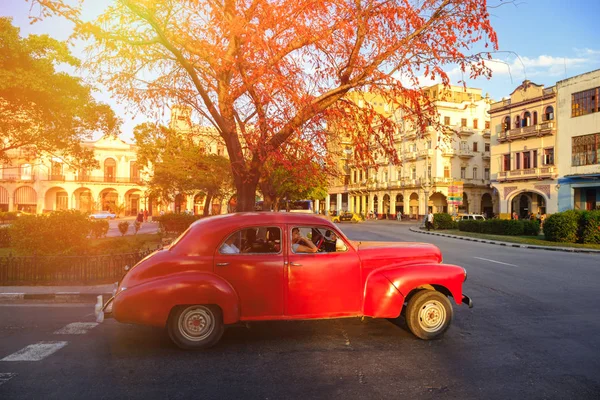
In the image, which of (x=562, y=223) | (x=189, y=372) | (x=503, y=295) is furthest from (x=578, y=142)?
(x=189, y=372)

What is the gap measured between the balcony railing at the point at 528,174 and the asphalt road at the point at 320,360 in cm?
3911

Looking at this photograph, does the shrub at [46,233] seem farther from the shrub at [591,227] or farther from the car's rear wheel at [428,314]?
the shrub at [591,227]

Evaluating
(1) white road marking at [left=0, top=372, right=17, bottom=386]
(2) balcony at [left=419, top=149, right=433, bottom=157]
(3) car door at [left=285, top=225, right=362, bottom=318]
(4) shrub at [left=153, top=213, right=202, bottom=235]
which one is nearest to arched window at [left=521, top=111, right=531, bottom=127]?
(2) balcony at [left=419, top=149, right=433, bottom=157]

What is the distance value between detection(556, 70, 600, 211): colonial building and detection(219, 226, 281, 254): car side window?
40.0 metres

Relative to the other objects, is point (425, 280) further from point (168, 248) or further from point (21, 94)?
point (21, 94)

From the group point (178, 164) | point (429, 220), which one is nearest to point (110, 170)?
point (178, 164)

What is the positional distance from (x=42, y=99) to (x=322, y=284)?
52.6 feet

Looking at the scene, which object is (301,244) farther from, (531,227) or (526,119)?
(526,119)

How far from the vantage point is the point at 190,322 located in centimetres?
538

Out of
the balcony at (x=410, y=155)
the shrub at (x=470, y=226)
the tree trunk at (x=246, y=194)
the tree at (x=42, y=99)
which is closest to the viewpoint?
the tree trunk at (x=246, y=194)

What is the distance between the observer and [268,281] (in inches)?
215

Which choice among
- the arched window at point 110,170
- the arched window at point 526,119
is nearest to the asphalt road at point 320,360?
the arched window at point 526,119

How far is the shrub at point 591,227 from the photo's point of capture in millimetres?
21656

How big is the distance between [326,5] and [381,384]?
7011mm
